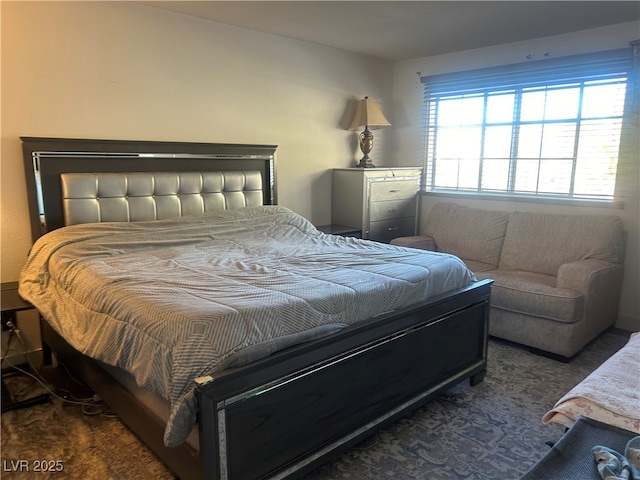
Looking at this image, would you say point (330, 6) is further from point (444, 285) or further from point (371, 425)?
point (371, 425)

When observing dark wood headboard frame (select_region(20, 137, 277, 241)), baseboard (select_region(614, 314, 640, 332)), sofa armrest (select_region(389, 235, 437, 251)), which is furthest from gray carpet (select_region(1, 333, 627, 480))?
sofa armrest (select_region(389, 235, 437, 251))

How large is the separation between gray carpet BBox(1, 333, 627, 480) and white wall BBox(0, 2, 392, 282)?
1.11m

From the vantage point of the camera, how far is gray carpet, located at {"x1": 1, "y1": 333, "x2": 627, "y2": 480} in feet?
Result: 6.51

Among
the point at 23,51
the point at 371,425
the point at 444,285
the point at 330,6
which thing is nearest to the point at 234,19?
the point at 330,6

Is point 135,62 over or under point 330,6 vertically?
under

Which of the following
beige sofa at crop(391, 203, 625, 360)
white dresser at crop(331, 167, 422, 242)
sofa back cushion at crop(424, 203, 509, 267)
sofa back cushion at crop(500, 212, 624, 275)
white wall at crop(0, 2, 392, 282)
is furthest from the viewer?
white dresser at crop(331, 167, 422, 242)

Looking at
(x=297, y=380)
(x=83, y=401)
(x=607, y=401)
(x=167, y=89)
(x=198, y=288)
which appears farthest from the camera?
(x=167, y=89)

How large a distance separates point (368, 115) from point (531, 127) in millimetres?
1472

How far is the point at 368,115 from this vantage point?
4398 millimetres

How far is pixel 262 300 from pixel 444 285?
3.76 feet

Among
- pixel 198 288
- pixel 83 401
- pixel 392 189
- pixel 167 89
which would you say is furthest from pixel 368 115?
pixel 83 401

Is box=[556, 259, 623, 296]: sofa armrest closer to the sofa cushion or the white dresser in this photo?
the sofa cushion

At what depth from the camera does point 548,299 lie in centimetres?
306

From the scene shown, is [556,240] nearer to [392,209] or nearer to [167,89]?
[392,209]
